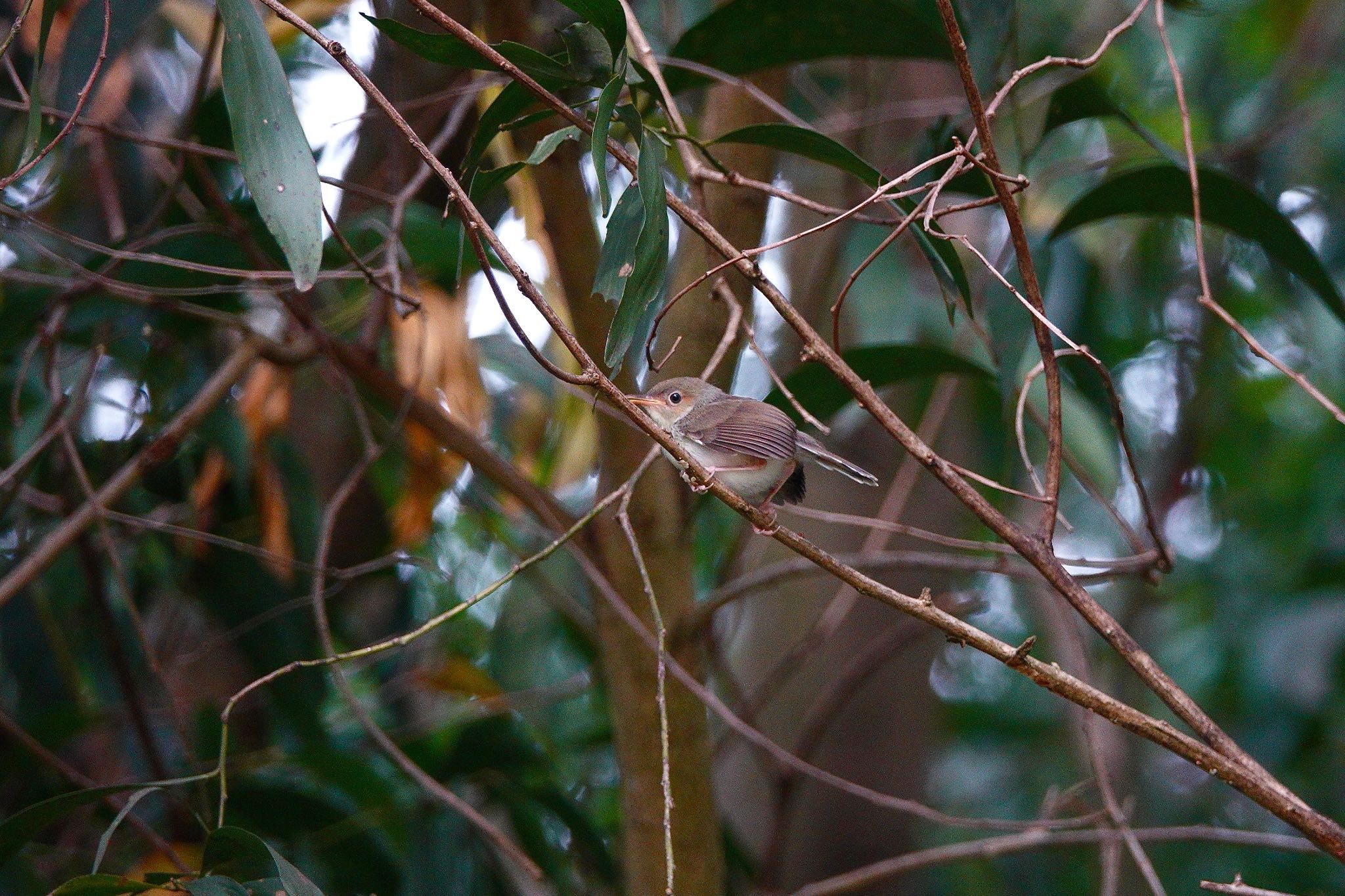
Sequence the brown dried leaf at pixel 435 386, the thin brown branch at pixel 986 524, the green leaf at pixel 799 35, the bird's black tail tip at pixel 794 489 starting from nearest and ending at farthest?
1. the thin brown branch at pixel 986 524
2. the green leaf at pixel 799 35
3. the bird's black tail tip at pixel 794 489
4. the brown dried leaf at pixel 435 386

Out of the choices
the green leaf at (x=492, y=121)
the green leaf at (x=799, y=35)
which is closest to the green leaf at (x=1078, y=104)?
the green leaf at (x=799, y=35)

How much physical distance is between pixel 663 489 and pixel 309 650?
204 centimetres

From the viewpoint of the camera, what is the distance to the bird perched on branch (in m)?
2.79

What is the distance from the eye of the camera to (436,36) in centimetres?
204

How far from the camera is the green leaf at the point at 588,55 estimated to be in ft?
7.11

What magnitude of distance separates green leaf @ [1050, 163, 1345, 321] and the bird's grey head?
0.98m

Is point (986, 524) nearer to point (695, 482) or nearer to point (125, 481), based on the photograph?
point (695, 482)

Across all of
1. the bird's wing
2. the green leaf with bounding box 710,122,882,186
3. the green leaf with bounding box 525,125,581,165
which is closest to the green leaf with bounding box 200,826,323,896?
the green leaf with bounding box 525,125,581,165

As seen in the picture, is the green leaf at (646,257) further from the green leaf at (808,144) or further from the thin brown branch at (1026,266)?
the thin brown branch at (1026,266)

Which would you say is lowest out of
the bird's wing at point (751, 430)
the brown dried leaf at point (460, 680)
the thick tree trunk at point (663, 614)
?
the brown dried leaf at point (460, 680)

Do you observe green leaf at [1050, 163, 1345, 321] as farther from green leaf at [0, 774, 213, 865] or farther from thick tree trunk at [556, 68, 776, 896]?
green leaf at [0, 774, 213, 865]

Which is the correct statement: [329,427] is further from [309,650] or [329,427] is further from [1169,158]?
[1169,158]

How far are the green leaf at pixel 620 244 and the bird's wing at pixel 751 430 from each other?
775mm

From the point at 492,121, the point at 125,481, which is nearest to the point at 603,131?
the point at 492,121
